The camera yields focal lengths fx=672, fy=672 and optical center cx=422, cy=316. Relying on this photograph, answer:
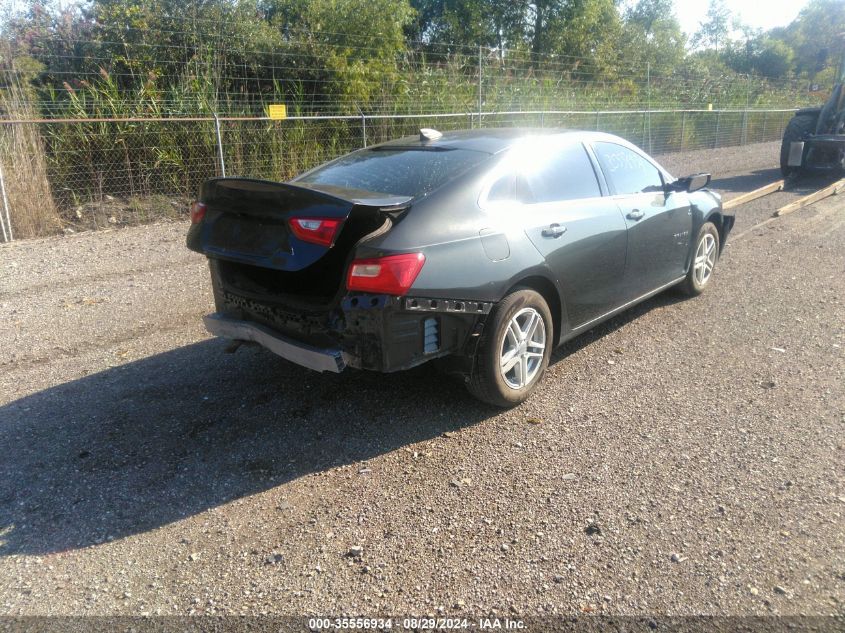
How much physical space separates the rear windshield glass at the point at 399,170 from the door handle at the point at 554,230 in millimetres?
589

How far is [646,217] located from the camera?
201 inches

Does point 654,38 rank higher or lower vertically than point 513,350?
higher

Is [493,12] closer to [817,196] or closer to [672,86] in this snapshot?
[672,86]

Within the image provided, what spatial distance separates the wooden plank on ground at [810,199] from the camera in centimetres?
1078

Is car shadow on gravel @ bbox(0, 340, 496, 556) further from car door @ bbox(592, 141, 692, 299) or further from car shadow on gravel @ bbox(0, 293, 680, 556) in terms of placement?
→ car door @ bbox(592, 141, 692, 299)

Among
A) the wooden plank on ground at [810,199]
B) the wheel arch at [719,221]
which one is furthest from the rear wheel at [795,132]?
the wheel arch at [719,221]

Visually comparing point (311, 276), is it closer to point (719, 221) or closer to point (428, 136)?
point (428, 136)

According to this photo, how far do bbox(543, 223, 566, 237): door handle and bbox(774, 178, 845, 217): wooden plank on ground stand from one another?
7996 millimetres

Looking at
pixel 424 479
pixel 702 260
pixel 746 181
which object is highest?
pixel 702 260

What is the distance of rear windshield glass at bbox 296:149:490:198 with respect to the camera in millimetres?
3910

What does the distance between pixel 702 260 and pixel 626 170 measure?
1.58 m

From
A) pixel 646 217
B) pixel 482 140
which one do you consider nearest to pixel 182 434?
pixel 482 140

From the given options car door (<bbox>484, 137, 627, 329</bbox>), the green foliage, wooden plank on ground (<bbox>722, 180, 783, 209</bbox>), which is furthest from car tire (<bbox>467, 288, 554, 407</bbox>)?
the green foliage

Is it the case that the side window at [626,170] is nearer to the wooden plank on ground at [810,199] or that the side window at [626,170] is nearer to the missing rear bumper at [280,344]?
the missing rear bumper at [280,344]
